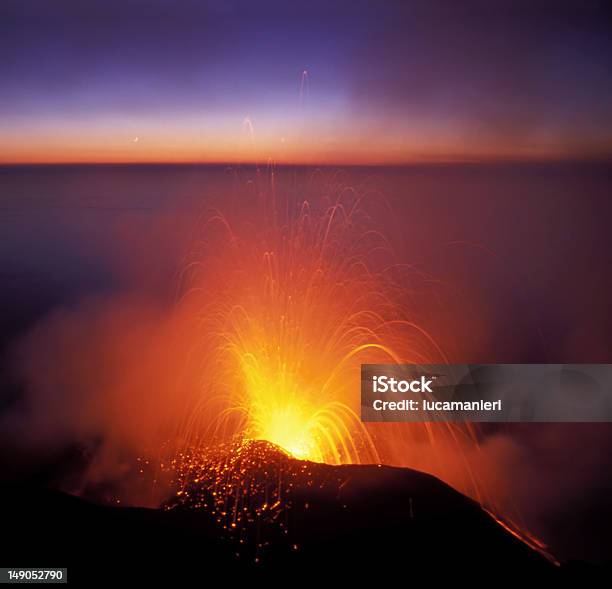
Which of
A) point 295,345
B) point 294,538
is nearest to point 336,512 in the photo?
point 294,538

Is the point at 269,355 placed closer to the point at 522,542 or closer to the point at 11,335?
the point at 522,542

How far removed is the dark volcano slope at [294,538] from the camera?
2.94m

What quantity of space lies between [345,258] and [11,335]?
36.2 feet

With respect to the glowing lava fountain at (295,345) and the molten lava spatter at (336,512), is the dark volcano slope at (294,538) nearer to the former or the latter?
the molten lava spatter at (336,512)

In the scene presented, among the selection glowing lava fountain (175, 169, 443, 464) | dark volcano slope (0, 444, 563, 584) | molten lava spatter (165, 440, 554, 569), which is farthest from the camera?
glowing lava fountain (175, 169, 443, 464)

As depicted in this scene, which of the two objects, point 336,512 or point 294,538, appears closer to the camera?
point 294,538

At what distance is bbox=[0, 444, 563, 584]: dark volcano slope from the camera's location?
294 centimetres

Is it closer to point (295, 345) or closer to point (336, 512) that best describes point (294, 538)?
point (336, 512)

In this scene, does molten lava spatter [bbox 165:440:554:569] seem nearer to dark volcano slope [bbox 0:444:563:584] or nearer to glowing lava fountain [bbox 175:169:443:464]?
dark volcano slope [bbox 0:444:563:584]

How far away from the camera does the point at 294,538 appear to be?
11.0 ft

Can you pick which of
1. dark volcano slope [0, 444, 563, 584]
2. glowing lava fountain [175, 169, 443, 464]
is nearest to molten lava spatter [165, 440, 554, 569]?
dark volcano slope [0, 444, 563, 584]

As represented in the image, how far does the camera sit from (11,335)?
8352 millimetres

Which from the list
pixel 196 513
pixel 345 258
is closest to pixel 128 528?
pixel 196 513

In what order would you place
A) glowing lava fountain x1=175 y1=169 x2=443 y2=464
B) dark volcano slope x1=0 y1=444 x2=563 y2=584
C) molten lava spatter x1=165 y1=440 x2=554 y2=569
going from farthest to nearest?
glowing lava fountain x1=175 y1=169 x2=443 y2=464, molten lava spatter x1=165 y1=440 x2=554 y2=569, dark volcano slope x1=0 y1=444 x2=563 y2=584
